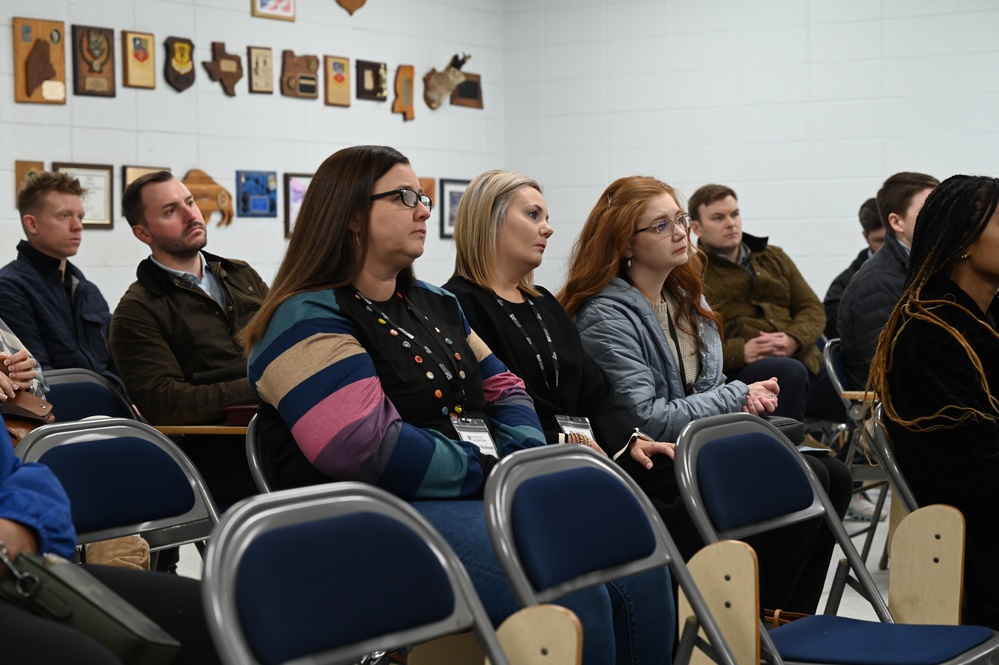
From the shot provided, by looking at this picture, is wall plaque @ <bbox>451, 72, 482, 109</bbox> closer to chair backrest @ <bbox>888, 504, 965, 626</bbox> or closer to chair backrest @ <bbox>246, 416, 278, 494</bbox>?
chair backrest @ <bbox>246, 416, 278, 494</bbox>

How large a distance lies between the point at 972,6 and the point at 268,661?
620 cm

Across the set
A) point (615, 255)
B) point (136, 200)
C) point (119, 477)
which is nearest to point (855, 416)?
point (615, 255)

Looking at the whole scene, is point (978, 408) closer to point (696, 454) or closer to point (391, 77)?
point (696, 454)

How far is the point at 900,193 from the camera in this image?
4793 mm

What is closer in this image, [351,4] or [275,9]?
[275,9]

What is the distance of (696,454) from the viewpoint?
236 centimetres

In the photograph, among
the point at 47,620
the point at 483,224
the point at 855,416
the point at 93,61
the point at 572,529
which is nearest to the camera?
the point at 47,620

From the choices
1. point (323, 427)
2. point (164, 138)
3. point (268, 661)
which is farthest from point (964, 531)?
point (164, 138)

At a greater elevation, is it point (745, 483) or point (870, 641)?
point (745, 483)

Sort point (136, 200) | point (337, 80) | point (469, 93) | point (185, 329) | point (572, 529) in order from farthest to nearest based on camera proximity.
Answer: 1. point (469, 93)
2. point (337, 80)
3. point (136, 200)
4. point (185, 329)
5. point (572, 529)

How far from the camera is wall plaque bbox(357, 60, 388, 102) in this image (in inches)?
265

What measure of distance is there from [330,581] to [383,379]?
0.99 m

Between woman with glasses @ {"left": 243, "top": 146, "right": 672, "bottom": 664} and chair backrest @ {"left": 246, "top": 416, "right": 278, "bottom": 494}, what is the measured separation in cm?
2

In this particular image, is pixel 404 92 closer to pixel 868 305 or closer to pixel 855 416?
pixel 868 305
